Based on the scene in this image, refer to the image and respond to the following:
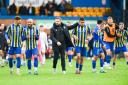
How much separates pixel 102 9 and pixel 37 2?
4980 mm

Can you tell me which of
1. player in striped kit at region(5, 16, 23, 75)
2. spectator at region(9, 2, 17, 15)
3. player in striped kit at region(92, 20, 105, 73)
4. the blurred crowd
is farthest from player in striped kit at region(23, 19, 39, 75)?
spectator at region(9, 2, 17, 15)

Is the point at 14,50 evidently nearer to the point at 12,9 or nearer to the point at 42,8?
the point at 12,9

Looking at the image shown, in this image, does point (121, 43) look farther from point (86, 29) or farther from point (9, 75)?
point (9, 75)

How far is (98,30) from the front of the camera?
86.8ft

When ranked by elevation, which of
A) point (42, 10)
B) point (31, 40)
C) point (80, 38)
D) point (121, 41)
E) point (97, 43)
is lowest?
point (42, 10)

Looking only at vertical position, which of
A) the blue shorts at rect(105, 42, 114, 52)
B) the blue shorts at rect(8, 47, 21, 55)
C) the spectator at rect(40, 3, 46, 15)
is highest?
the blue shorts at rect(8, 47, 21, 55)

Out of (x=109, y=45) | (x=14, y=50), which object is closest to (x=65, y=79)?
(x=14, y=50)

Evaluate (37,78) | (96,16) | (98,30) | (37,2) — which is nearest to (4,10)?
(37,2)

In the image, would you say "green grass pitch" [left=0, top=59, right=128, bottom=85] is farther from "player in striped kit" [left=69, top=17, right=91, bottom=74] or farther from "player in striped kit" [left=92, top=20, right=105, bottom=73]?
"player in striped kit" [left=92, top=20, right=105, bottom=73]

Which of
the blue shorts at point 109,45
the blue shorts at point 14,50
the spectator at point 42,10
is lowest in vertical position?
the spectator at point 42,10

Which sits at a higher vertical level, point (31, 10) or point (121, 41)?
point (121, 41)

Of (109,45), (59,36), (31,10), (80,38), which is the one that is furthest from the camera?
(31,10)

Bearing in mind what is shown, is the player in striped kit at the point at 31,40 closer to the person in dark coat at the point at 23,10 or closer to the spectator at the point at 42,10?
the person in dark coat at the point at 23,10

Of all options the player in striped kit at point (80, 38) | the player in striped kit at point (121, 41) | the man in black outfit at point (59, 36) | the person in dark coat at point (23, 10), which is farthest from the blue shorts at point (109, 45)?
the person in dark coat at point (23, 10)
